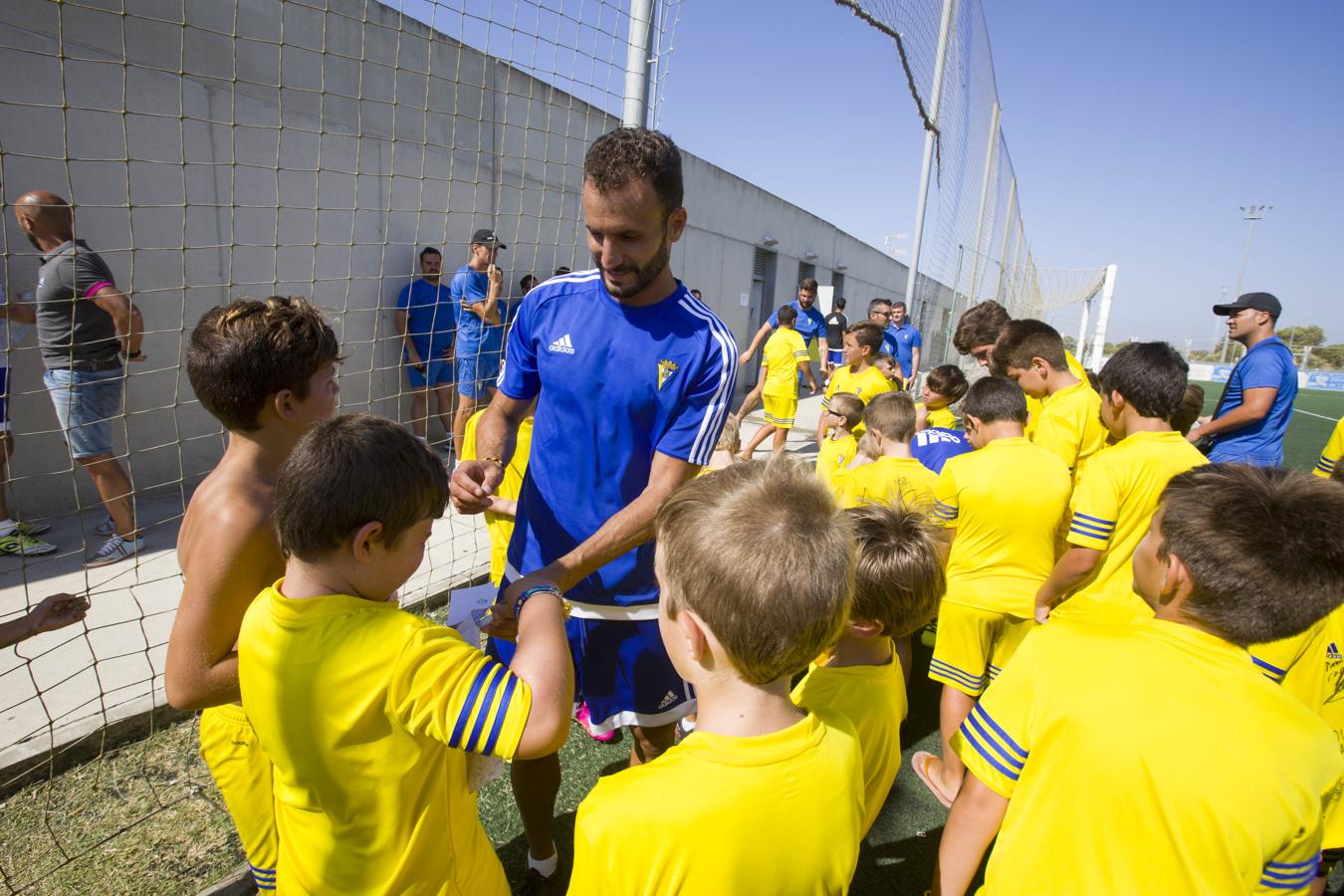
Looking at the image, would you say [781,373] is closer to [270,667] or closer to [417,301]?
[417,301]

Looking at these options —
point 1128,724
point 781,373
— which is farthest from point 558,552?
point 781,373

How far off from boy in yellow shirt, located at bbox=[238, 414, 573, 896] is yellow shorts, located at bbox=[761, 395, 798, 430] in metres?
6.19

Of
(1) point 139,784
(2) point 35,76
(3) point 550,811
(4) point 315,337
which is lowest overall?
(1) point 139,784

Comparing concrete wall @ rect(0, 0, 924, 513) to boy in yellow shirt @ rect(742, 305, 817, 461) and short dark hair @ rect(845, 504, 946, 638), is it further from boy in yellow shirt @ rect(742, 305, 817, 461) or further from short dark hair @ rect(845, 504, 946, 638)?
boy in yellow shirt @ rect(742, 305, 817, 461)

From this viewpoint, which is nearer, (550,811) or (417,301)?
(550,811)

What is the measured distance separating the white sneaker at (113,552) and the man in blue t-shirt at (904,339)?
25.4 feet

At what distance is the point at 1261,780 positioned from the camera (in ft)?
3.16

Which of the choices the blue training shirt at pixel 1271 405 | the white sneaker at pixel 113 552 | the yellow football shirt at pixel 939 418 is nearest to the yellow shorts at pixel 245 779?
the white sneaker at pixel 113 552

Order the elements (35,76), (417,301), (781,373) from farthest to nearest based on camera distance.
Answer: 1. (781,373)
2. (417,301)
3. (35,76)

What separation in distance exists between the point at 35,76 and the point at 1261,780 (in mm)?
6206

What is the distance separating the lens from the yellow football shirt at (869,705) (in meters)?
1.42

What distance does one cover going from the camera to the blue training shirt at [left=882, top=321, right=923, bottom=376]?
859 cm

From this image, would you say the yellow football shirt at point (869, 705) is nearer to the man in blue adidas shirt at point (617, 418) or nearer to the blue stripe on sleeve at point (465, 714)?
the man in blue adidas shirt at point (617, 418)

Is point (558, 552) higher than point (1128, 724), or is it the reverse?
point (1128, 724)
